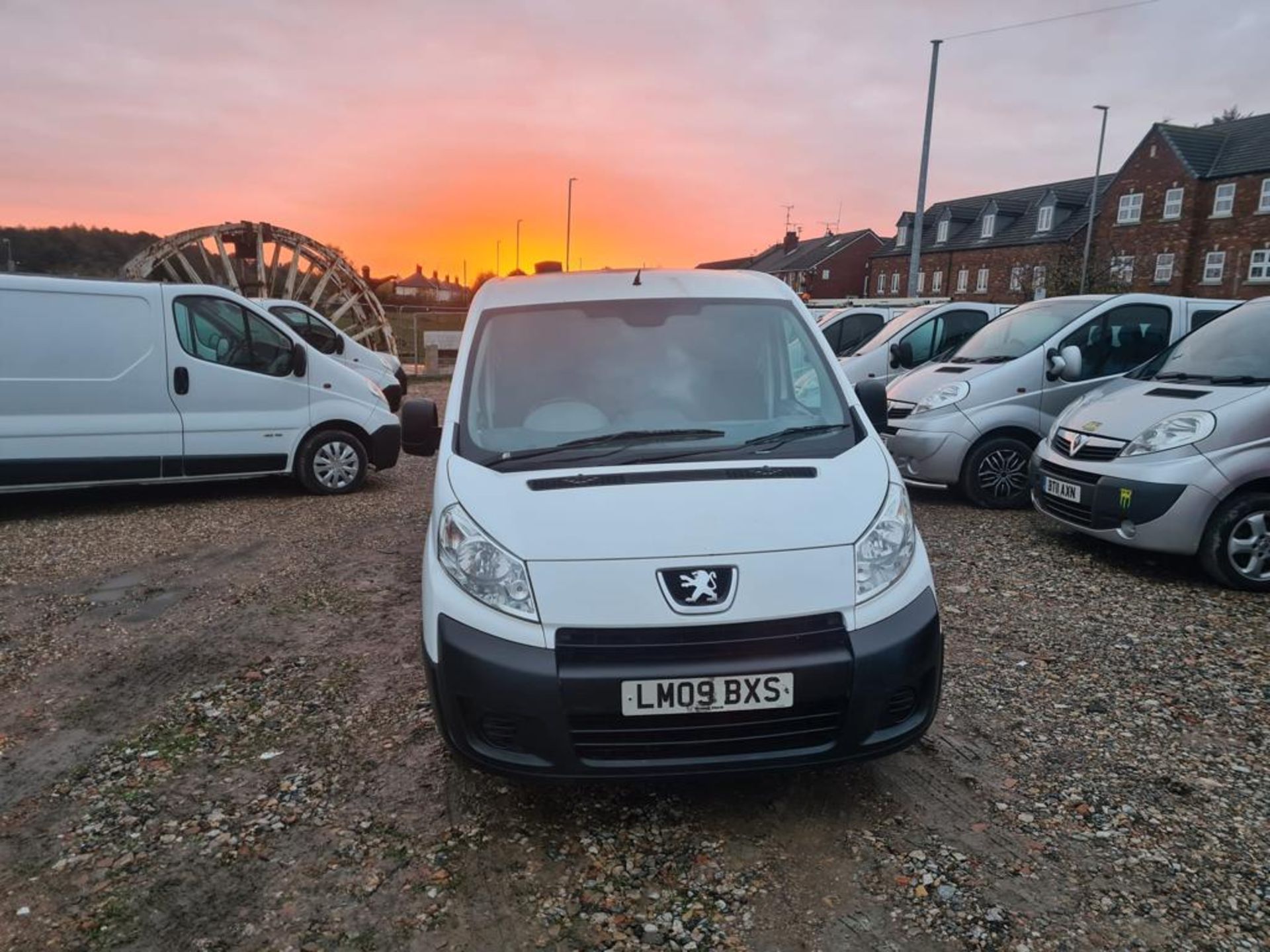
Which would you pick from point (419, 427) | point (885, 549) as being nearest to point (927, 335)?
point (419, 427)

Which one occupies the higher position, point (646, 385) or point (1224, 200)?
point (1224, 200)

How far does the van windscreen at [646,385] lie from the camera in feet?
10.4

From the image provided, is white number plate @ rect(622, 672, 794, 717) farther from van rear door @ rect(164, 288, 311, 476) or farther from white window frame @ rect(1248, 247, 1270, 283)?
white window frame @ rect(1248, 247, 1270, 283)

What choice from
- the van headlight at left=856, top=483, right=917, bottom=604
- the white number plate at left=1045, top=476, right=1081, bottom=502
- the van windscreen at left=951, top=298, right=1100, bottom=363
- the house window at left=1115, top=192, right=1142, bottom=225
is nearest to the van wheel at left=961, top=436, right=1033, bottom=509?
the van windscreen at left=951, top=298, right=1100, bottom=363

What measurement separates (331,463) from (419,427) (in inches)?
190

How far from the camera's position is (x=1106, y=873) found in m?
2.53

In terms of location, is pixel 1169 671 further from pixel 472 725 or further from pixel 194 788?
pixel 194 788

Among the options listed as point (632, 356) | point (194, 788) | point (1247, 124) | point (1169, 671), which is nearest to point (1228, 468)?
point (1169, 671)

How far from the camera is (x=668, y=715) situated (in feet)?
8.02

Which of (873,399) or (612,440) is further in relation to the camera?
(873,399)

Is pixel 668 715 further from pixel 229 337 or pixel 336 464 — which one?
pixel 229 337

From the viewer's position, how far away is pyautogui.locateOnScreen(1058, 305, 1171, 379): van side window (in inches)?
302

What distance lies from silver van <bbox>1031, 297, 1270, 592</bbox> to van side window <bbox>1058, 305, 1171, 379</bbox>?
1.65 metres

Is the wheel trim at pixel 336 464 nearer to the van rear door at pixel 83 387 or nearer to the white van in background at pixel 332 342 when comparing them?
the van rear door at pixel 83 387
